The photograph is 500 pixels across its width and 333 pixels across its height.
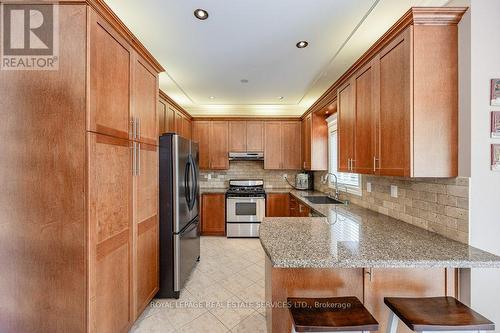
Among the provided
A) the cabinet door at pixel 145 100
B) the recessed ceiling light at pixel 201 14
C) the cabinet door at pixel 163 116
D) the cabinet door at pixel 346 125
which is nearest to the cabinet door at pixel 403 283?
the cabinet door at pixel 346 125

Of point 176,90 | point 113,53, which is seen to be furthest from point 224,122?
point 113,53

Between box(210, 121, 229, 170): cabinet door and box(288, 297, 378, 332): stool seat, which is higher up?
box(210, 121, 229, 170): cabinet door

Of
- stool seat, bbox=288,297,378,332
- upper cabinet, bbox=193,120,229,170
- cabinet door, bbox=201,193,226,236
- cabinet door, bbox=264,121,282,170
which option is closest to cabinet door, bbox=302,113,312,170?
cabinet door, bbox=264,121,282,170

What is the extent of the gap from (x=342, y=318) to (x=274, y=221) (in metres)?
0.89

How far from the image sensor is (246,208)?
13.9ft

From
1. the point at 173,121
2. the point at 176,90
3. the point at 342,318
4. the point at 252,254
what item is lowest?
the point at 252,254

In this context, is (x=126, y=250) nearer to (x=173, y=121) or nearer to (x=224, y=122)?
(x=173, y=121)

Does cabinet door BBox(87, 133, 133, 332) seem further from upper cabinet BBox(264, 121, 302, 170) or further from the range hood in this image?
upper cabinet BBox(264, 121, 302, 170)

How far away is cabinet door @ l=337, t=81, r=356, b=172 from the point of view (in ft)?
7.57

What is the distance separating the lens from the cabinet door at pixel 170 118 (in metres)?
3.25

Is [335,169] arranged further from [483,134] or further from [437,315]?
[437,315]

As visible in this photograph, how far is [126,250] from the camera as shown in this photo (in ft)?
5.56

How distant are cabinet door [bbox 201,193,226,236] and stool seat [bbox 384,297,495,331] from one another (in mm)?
3406

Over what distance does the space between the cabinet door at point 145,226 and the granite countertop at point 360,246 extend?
106cm
